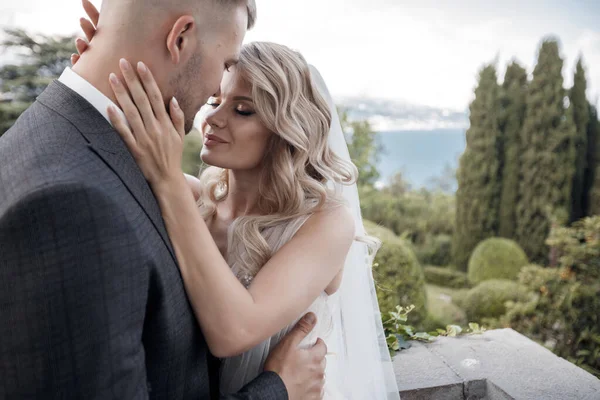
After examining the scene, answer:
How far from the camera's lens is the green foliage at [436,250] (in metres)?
11.1

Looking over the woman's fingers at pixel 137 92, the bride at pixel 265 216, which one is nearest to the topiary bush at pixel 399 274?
the bride at pixel 265 216

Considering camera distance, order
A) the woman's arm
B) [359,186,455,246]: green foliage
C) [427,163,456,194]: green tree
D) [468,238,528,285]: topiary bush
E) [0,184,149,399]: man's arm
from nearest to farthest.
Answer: [0,184,149,399]: man's arm
the woman's arm
[468,238,528,285]: topiary bush
[359,186,455,246]: green foliage
[427,163,456,194]: green tree

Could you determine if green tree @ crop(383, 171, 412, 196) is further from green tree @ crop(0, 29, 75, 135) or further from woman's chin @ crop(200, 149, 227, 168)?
woman's chin @ crop(200, 149, 227, 168)

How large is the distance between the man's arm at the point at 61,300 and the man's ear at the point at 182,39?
1.41ft

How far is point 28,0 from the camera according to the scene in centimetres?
513

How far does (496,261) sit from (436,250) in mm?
2296

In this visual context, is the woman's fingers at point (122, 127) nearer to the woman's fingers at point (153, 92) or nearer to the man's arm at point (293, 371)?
the woman's fingers at point (153, 92)

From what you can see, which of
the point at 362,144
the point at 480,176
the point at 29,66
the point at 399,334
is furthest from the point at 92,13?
the point at 480,176

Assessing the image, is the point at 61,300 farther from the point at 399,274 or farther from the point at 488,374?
the point at 399,274

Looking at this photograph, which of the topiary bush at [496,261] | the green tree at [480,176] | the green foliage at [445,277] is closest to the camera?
the topiary bush at [496,261]

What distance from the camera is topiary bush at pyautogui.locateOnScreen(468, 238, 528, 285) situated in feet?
28.9

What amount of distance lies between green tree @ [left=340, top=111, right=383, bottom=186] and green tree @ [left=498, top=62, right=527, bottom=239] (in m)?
2.80

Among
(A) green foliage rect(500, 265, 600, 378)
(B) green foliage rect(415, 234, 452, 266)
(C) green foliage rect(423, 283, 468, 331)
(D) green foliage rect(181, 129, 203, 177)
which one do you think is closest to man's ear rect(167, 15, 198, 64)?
(A) green foliage rect(500, 265, 600, 378)

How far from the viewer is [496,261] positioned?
8.94 m
